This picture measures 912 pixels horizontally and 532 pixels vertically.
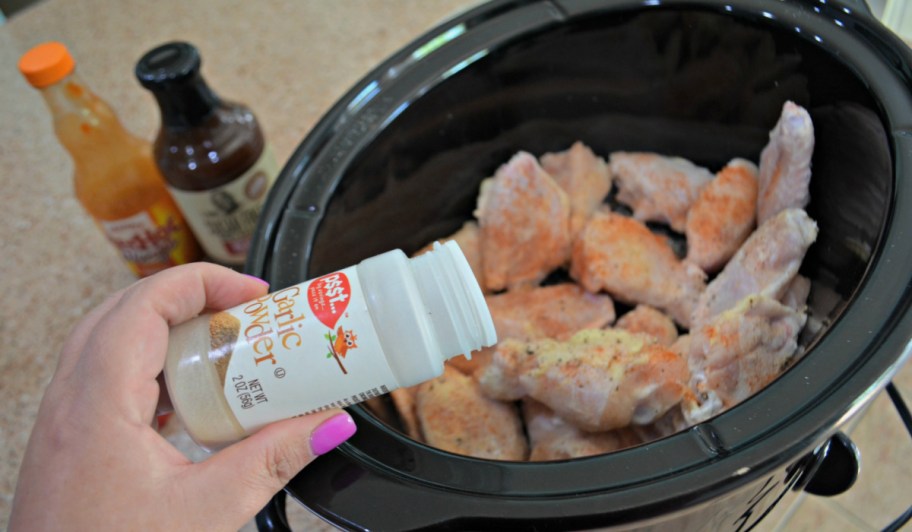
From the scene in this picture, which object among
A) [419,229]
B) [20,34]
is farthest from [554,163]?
[20,34]

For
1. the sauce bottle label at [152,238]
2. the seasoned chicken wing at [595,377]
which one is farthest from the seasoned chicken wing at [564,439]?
the sauce bottle label at [152,238]

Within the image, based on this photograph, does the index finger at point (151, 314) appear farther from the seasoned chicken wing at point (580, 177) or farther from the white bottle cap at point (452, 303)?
the seasoned chicken wing at point (580, 177)

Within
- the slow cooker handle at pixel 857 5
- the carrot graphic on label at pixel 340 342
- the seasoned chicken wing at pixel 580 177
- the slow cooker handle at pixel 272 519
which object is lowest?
the slow cooker handle at pixel 272 519

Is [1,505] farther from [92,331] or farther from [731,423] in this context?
[731,423]

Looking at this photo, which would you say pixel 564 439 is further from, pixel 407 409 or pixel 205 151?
pixel 205 151

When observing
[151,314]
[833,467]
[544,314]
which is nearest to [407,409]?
[544,314]

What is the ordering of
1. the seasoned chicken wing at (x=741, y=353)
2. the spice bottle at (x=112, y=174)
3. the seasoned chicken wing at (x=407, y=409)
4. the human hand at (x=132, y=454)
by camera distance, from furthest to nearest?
the spice bottle at (x=112, y=174), the seasoned chicken wing at (x=407, y=409), the seasoned chicken wing at (x=741, y=353), the human hand at (x=132, y=454)
